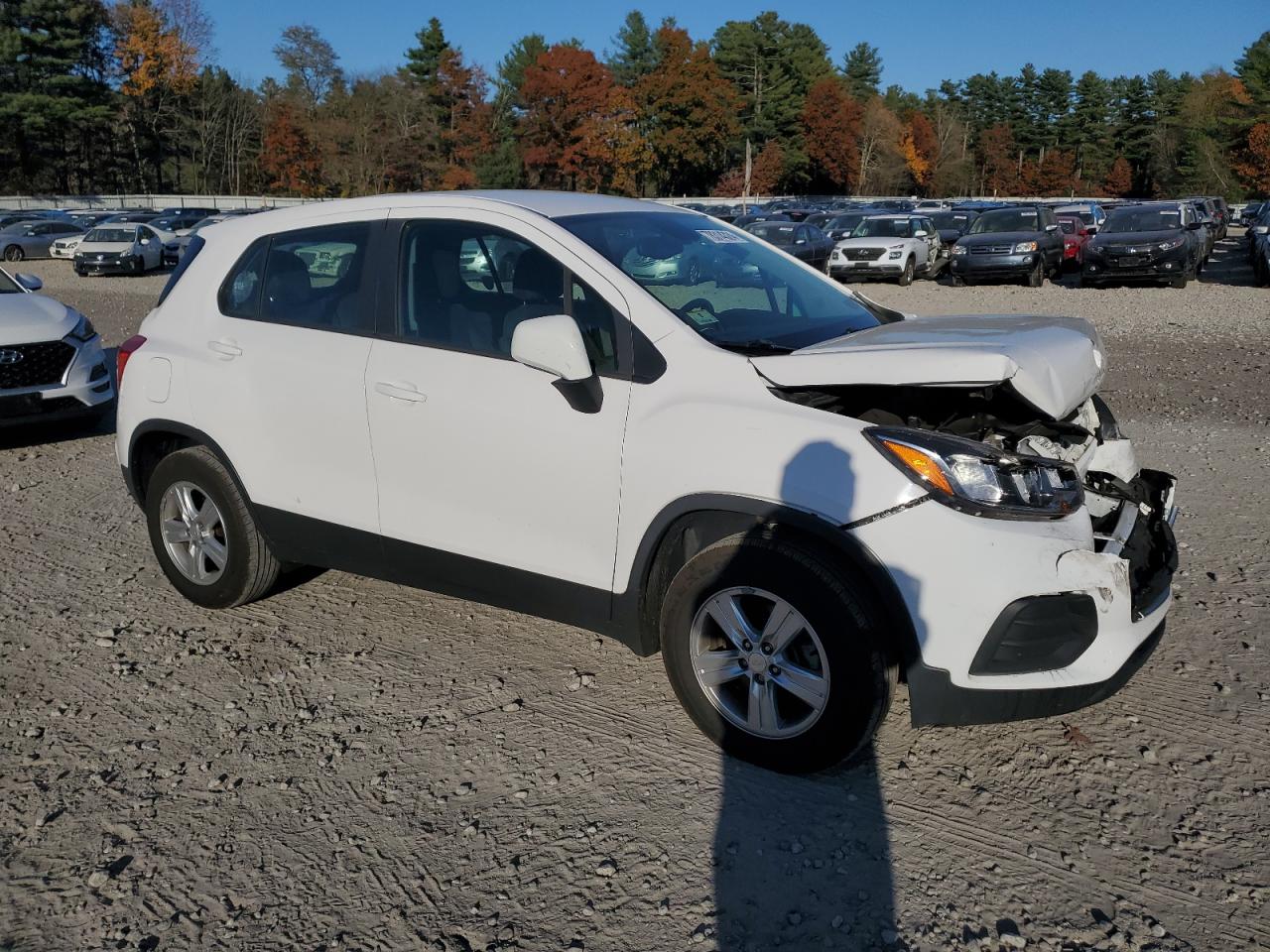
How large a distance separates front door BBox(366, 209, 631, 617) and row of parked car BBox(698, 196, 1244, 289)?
19.2 m

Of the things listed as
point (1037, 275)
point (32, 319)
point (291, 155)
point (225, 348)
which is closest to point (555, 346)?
point (225, 348)

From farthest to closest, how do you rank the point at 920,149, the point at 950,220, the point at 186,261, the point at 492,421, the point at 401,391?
the point at 920,149 < the point at 950,220 < the point at 186,261 < the point at 401,391 < the point at 492,421

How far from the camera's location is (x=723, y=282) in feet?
13.8

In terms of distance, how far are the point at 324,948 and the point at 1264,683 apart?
3.46 meters

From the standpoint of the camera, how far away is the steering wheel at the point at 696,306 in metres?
3.68

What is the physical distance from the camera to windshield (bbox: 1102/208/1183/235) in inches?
834

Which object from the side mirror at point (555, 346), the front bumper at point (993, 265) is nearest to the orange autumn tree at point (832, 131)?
the front bumper at point (993, 265)

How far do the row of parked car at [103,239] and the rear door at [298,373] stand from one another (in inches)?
800

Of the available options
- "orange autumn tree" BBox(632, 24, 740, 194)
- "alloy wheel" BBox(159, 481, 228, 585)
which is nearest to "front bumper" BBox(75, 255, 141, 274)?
"alloy wheel" BBox(159, 481, 228, 585)

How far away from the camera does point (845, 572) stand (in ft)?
10.3

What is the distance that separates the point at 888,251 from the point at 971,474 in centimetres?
2099

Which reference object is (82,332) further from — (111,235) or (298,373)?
(111,235)

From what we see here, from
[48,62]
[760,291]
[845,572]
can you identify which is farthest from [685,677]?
[48,62]

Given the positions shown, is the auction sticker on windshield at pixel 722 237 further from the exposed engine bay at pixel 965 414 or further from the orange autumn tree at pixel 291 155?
the orange autumn tree at pixel 291 155
